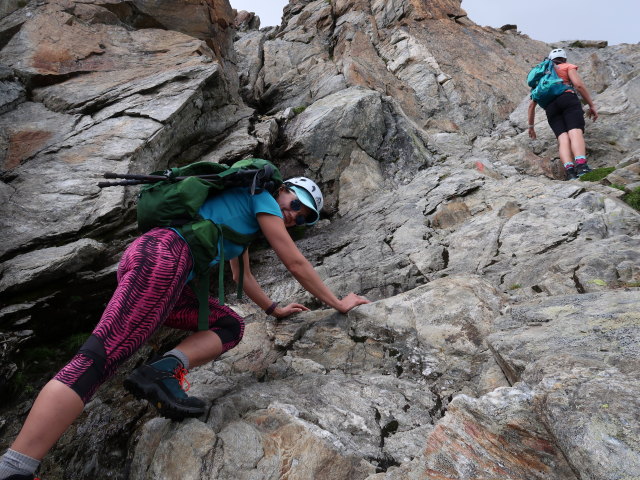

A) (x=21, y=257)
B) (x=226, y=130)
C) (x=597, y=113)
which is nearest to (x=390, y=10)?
(x=597, y=113)

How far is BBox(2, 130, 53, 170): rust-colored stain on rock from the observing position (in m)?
9.46

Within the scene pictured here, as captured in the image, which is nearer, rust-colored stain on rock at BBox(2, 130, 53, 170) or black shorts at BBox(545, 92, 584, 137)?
rust-colored stain on rock at BBox(2, 130, 53, 170)

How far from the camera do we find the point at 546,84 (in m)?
13.1

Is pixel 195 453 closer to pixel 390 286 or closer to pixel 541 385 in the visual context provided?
pixel 541 385

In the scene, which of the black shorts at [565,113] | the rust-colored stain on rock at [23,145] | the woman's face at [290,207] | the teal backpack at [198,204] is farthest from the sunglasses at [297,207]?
the black shorts at [565,113]

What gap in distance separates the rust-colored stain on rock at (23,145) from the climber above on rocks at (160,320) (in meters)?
7.00

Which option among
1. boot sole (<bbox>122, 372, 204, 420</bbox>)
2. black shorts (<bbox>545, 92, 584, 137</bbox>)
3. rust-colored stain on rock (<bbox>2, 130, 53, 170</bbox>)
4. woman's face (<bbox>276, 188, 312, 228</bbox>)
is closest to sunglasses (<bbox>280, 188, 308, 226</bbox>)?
woman's face (<bbox>276, 188, 312, 228</bbox>)

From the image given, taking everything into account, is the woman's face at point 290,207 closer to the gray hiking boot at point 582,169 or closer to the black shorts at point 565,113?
the gray hiking boot at point 582,169

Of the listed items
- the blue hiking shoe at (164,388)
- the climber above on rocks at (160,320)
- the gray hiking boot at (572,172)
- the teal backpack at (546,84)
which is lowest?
the gray hiking boot at (572,172)

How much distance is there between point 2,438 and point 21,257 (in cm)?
324

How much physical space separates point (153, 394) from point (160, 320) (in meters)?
0.74

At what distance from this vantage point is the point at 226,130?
1343cm

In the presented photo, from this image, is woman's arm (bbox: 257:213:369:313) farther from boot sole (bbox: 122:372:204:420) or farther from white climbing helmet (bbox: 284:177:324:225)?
boot sole (bbox: 122:372:204:420)

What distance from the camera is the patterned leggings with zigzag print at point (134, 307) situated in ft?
12.3
